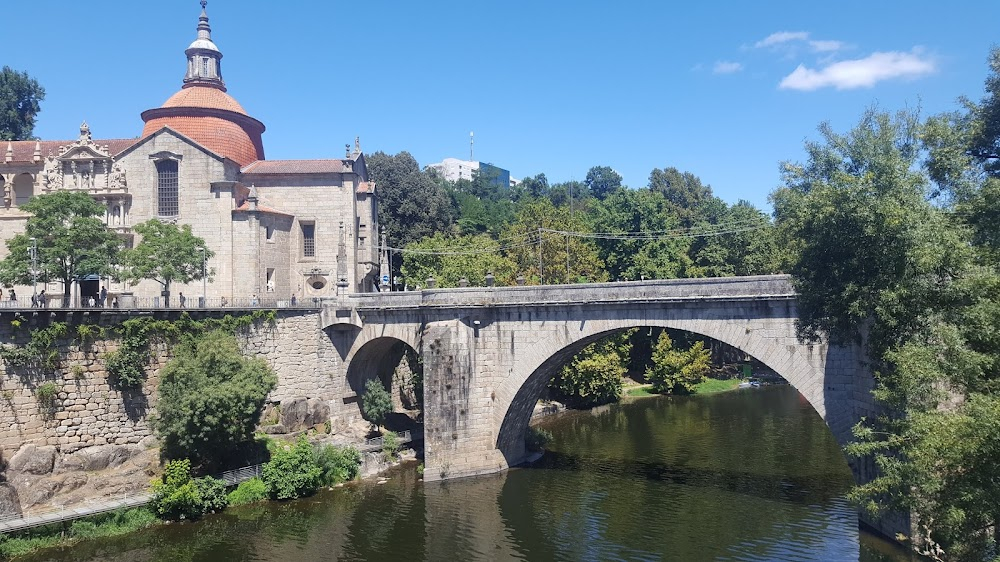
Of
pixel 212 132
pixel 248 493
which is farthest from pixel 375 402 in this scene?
pixel 212 132

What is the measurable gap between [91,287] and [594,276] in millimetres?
37210

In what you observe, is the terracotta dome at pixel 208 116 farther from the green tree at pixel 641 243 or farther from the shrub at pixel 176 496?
the green tree at pixel 641 243

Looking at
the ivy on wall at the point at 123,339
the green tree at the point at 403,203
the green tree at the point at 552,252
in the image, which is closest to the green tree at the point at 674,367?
the green tree at the point at 552,252

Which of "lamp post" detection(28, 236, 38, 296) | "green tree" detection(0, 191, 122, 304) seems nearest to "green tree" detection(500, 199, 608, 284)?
"green tree" detection(0, 191, 122, 304)

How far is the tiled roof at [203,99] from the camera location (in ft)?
174

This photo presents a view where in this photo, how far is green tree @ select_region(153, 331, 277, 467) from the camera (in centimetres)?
3028

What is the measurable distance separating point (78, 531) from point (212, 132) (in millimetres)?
33061

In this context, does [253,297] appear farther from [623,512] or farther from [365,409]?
[623,512]

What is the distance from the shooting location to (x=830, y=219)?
21141mm

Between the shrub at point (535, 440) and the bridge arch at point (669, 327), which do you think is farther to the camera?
the shrub at point (535, 440)

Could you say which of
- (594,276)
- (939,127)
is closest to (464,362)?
(939,127)

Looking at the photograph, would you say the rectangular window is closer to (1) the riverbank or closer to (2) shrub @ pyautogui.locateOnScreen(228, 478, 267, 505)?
(2) shrub @ pyautogui.locateOnScreen(228, 478, 267, 505)

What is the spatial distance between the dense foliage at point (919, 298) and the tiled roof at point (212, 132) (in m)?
40.0

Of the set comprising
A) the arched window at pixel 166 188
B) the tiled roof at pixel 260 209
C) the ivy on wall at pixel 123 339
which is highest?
the arched window at pixel 166 188
